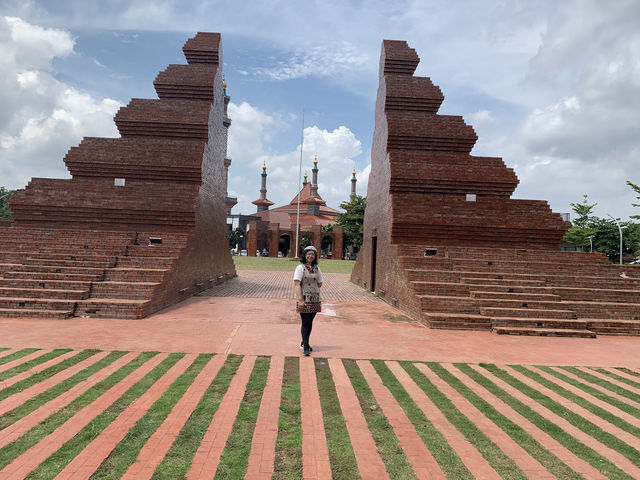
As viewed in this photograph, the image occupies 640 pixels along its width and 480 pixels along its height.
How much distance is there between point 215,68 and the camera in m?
14.8

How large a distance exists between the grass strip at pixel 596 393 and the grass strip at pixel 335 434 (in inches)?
116

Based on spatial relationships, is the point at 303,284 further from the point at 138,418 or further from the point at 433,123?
the point at 433,123

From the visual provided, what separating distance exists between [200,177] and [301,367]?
364 inches

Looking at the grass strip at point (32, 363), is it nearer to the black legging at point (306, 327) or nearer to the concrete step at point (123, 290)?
the concrete step at point (123, 290)

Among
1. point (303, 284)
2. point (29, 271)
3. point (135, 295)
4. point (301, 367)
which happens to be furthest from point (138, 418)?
point (29, 271)

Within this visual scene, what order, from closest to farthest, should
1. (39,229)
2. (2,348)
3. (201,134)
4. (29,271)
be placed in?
(2,348) → (29,271) → (39,229) → (201,134)

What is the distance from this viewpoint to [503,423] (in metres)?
3.41

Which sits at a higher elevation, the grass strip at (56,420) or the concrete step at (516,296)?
the concrete step at (516,296)

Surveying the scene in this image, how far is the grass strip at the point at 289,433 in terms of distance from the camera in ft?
8.51

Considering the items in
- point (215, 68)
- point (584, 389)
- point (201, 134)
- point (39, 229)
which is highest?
point (215, 68)

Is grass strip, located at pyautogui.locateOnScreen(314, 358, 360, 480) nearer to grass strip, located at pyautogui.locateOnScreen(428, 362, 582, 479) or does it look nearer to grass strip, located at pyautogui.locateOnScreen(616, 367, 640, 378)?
grass strip, located at pyautogui.locateOnScreen(428, 362, 582, 479)

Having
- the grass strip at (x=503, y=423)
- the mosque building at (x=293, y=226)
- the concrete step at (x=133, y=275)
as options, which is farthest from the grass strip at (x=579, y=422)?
the mosque building at (x=293, y=226)

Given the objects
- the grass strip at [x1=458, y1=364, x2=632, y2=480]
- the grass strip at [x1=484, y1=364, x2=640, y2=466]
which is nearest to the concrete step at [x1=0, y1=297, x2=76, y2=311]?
the grass strip at [x1=458, y1=364, x2=632, y2=480]

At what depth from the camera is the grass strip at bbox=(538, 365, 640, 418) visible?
3844 millimetres
